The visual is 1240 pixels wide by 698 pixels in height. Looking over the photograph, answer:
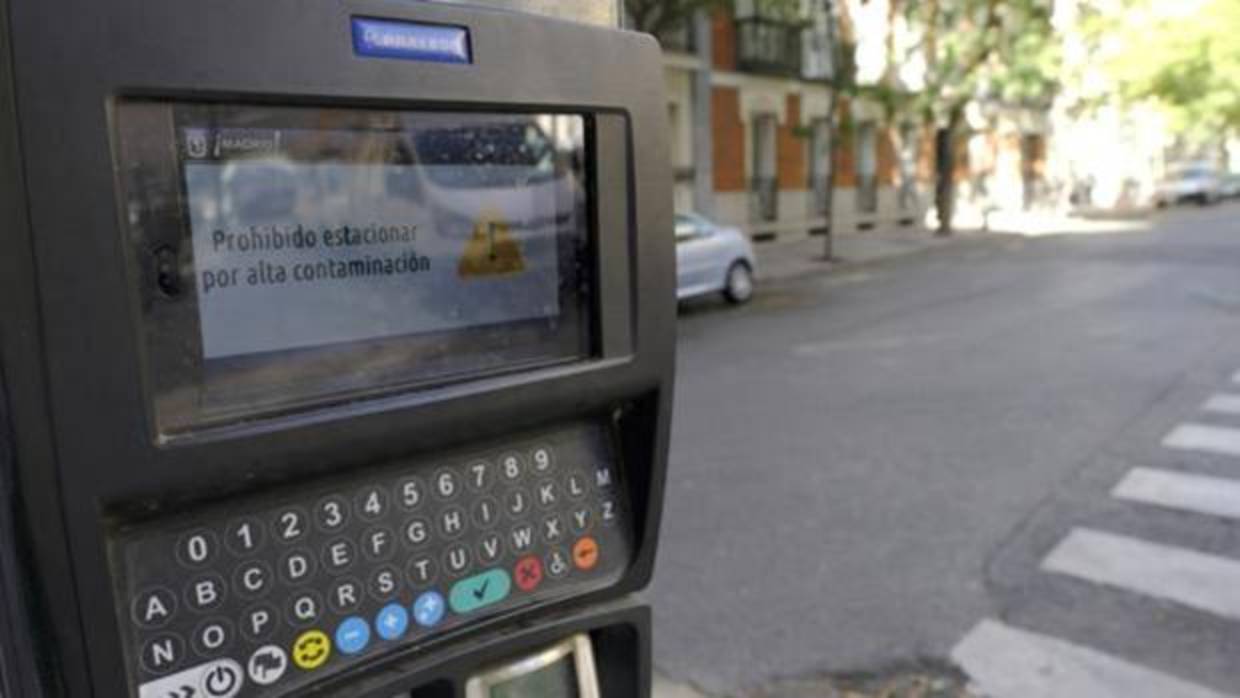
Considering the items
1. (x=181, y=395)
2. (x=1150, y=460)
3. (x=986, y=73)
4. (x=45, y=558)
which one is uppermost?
(x=986, y=73)

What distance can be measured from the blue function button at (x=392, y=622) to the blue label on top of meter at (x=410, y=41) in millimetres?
521

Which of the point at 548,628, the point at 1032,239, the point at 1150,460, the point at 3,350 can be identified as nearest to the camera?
the point at 3,350

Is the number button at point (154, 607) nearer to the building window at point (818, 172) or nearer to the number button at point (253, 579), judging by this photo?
the number button at point (253, 579)

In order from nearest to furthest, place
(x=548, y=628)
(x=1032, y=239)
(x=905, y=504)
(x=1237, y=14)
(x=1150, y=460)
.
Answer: (x=548, y=628), (x=905, y=504), (x=1150, y=460), (x=1032, y=239), (x=1237, y=14)

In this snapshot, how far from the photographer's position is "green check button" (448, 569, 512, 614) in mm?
1000

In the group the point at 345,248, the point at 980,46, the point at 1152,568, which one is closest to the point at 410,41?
the point at 345,248

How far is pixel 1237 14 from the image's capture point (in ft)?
85.2

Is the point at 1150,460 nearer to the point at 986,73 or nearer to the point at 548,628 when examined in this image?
the point at 548,628

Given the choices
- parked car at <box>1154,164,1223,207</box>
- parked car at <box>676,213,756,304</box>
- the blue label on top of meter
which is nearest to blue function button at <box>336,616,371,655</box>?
the blue label on top of meter

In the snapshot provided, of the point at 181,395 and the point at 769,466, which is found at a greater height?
the point at 181,395

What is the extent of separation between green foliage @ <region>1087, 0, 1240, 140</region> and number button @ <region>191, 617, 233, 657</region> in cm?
2774

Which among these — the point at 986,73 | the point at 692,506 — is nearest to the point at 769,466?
the point at 692,506

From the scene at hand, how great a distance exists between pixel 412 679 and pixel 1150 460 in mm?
5248

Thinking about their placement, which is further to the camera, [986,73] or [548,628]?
[986,73]
